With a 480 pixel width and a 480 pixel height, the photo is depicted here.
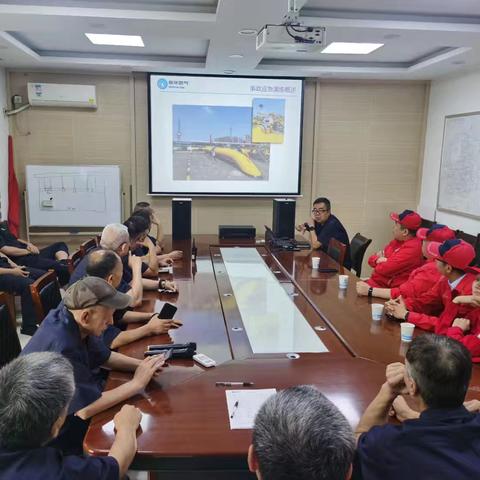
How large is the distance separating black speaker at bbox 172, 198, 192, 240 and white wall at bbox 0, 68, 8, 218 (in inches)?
78.7

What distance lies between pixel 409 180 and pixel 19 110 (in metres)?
4.91

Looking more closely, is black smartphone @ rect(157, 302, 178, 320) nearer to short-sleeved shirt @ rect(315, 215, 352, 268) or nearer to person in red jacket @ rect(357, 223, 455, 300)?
person in red jacket @ rect(357, 223, 455, 300)

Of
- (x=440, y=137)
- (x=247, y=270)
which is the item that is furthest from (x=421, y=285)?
(x=440, y=137)

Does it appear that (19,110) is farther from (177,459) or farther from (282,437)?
(282,437)

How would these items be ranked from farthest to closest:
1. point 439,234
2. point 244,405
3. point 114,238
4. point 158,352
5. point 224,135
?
point 224,135 < point 439,234 < point 114,238 < point 158,352 < point 244,405

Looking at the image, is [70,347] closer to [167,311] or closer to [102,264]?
[102,264]

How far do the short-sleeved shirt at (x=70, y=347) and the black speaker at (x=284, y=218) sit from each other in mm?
3479

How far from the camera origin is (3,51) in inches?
185

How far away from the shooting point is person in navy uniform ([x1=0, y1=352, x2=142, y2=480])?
1.19m

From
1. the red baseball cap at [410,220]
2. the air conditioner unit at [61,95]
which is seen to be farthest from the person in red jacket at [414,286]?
the air conditioner unit at [61,95]

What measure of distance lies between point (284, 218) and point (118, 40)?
8.09 ft

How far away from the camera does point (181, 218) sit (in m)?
5.24

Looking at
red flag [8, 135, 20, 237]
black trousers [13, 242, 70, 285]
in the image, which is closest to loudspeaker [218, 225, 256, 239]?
black trousers [13, 242, 70, 285]

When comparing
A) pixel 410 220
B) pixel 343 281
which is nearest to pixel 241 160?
pixel 410 220
